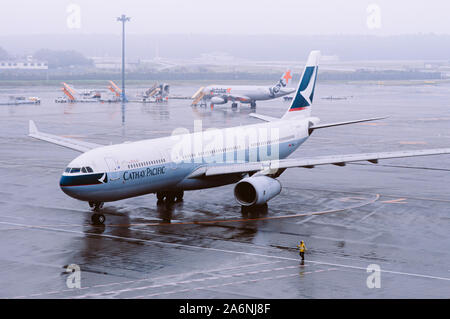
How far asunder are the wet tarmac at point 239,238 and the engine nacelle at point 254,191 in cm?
97

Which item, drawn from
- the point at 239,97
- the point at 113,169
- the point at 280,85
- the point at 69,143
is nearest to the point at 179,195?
the point at 113,169

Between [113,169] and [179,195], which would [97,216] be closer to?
[113,169]

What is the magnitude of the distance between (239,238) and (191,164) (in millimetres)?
7886

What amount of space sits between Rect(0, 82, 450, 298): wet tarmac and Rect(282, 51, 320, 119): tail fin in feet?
16.9

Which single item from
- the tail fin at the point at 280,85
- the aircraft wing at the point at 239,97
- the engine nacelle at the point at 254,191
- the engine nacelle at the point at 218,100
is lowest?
the engine nacelle at the point at 254,191

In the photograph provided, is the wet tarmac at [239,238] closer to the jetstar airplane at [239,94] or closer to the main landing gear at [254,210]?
the main landing gear at [254,210]

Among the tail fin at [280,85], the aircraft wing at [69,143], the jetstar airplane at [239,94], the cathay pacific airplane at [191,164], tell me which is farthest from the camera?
the tail fin at [280,85]

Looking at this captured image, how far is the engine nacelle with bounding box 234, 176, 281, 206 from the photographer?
38.1m

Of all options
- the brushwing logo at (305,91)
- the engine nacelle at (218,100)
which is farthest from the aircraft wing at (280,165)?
the engine nacelle at (218,100)

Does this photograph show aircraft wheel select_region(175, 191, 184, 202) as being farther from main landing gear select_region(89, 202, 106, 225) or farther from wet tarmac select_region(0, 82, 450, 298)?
main landing gear select_region(89, 202, 106, 225)

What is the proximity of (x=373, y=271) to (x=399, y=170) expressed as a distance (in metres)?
29.5

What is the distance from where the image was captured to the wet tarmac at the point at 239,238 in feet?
84.3

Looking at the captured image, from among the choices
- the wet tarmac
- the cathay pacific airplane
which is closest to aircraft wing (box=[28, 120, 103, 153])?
the cathay pacific airplane
